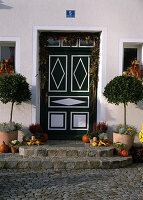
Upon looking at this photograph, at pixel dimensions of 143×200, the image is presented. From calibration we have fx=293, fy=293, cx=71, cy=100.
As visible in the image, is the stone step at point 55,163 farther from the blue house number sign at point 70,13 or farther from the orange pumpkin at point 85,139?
the blue house number sign at point 70,13

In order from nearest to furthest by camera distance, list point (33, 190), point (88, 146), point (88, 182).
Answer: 1. point (33, 190)
2. point (88, 182)
3. point (88, 146)

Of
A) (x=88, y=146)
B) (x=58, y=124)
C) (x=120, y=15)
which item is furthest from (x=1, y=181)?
(x=120, y=15)

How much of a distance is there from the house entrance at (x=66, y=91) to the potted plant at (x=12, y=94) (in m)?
0.93

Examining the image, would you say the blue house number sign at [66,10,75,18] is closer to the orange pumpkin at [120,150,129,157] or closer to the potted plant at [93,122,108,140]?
the potted plant at [93,122,108,140]

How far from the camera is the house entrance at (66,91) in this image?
787 cm

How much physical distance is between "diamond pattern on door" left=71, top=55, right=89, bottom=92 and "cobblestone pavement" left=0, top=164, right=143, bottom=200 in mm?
2604

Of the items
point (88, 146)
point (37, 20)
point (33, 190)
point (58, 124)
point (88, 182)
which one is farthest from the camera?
point (58, 124)

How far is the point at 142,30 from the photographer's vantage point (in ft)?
24.7

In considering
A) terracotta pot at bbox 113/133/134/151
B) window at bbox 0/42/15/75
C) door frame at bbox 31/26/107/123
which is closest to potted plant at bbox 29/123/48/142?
door frame at bbox 31/26/107/123

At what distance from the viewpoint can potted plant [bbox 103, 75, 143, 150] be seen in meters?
6.71

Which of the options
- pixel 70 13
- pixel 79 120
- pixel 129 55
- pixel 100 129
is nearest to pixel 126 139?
pixel 100 129

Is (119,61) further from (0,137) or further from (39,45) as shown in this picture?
(0,137)

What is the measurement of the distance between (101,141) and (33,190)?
2.52m

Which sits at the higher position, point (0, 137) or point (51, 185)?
point (0, 137)
